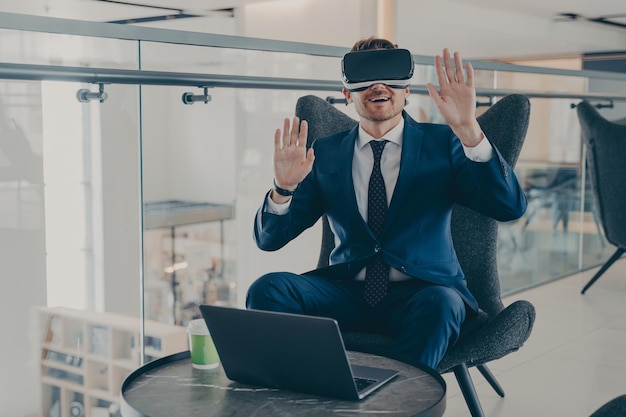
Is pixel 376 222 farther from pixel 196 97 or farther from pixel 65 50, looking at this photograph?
pixel 65 50

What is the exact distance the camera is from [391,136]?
6.91 feet

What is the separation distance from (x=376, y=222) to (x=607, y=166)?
2.18 m

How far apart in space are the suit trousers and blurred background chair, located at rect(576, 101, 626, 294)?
7.08 ft

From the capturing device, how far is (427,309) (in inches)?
72.9

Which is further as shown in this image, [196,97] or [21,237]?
[196,97]

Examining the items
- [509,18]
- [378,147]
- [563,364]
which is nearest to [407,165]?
[378,147]

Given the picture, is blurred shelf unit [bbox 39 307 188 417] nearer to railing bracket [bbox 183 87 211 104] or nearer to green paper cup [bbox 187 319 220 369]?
railing bracket [bbox 183 87 211 104]

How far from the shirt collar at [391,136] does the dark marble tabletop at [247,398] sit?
775 millimetres

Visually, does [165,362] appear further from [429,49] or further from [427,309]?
[429,49]

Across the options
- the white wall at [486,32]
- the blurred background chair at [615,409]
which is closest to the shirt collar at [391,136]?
the blurred background chair at [615,409]

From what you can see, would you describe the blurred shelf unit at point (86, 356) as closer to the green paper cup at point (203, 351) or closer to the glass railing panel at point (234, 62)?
the glass railing panel at point (234, 62)

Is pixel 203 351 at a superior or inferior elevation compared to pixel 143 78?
inferior

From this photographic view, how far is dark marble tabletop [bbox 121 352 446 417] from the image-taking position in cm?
125

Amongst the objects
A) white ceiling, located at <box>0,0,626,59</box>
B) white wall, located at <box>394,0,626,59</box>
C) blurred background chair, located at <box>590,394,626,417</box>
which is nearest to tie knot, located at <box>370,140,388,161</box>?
blurred background chair, located at <box>590,394,626,417</box>
